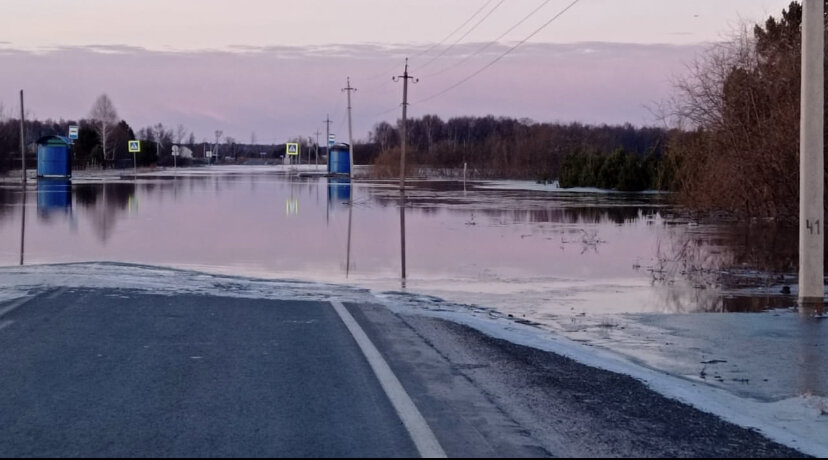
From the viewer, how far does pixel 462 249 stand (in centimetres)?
2330

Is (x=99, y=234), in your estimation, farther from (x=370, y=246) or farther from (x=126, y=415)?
(x=126, y=415)

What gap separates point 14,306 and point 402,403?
22.6 feet

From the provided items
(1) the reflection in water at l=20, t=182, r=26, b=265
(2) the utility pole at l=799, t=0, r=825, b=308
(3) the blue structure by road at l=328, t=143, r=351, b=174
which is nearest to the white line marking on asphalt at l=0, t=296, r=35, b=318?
(1) the reflection in water at l=20, t=182, r=26, b=265

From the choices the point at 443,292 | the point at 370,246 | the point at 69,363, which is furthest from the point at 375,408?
the point at 370,246

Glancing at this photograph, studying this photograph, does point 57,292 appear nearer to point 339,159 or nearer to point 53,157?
point 53,157

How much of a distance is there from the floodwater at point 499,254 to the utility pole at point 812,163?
559 millimetres

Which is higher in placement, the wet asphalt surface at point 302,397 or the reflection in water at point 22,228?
the reflection in water at point 22,228

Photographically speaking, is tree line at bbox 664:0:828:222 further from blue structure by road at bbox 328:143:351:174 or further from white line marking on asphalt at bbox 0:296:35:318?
blue structure by road at bbox 328:143:351:174

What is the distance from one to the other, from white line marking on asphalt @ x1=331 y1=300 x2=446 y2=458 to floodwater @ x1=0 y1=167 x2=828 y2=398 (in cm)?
285

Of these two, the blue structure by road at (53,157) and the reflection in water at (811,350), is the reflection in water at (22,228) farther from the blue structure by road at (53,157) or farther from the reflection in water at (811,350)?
the blue structure by road at (53,157)

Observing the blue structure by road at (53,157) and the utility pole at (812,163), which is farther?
the blue structure by road at (53,157)

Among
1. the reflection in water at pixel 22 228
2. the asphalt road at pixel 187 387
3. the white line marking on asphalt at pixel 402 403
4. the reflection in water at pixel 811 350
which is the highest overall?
the reflection in water at pixel 22 228

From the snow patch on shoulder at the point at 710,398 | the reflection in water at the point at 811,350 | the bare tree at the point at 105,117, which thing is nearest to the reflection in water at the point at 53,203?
the snow patch on shoulder at the point at 710,398

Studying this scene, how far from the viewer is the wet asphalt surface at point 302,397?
5953 mm
